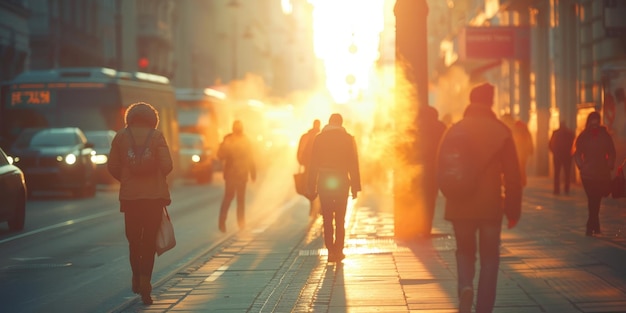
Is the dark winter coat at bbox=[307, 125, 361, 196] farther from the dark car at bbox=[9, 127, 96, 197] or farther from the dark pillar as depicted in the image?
the dark car at bbox=[9, 127, 96, 197]

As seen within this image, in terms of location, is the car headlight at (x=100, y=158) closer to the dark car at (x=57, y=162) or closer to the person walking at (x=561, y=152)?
the dark car at (x=57, y=162)

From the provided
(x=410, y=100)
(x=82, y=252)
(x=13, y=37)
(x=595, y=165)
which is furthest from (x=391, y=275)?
(x=13, y=37)

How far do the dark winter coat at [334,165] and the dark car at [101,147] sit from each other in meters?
20.6

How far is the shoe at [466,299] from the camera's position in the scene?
8.05 m

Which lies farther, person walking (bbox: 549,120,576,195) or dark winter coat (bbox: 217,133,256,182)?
person walking (bbox: 549,120,576,195)

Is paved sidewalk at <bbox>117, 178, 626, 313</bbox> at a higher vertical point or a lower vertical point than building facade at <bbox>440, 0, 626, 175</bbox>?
lower

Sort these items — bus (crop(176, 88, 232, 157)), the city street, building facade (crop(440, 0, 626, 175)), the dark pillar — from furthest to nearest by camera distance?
bus (crop(176, 88, 232, 157)) < building facade (crop(440, 0, 626, 175)) < the dark pillar < the city street

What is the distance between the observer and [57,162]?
98.5 feet

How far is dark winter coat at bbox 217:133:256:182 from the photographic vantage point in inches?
768

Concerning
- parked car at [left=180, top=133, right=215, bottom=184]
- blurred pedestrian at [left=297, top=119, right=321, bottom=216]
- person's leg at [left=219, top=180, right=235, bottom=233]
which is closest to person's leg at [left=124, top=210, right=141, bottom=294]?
blurred pedestrian at [left=297, top=119, right=321, bottom=216]

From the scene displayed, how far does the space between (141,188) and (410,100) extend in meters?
6.11

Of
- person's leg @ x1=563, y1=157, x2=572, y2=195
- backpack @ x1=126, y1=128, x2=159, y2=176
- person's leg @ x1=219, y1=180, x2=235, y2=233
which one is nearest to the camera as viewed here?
backpack @ x1=126, y1=128, x2=159, y2=176

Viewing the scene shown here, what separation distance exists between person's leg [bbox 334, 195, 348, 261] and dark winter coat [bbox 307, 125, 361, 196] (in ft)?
0.32

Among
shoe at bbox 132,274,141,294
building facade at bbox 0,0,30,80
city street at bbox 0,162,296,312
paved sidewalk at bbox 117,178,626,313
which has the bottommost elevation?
city street at bbox 0,162,296,312
